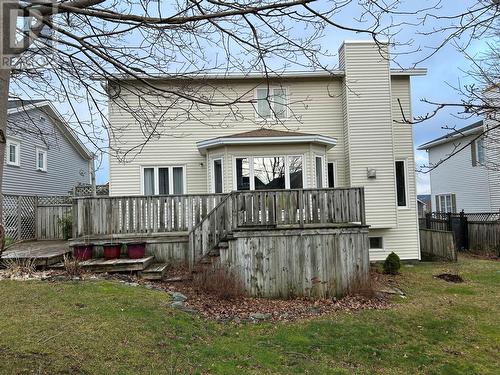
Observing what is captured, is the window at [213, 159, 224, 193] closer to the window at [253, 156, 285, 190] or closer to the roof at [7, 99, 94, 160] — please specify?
the window at [253, 156, 285, 190]

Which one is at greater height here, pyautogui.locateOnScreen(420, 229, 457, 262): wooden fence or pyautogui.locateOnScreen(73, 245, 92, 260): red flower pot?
pyautogui.locateOnScreen(73, 245, 92, 260): red flower pot

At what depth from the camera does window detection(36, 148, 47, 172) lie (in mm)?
19922

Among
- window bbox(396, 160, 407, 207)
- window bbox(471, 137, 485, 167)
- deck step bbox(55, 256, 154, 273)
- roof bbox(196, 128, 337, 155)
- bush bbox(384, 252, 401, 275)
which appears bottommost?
bush bbox(384, 252, 401, 275)

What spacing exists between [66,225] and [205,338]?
384 inches

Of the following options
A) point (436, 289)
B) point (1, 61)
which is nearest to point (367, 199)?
point (436, 289)

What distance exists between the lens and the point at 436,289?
30.9 feet

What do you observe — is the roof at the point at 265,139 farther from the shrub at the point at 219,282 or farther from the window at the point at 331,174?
the shrub at the point at 219,282

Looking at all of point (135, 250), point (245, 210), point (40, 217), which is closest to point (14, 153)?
point (40, 217)

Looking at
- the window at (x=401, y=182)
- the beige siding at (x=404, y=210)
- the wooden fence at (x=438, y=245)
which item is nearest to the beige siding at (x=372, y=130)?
the beige siding at (x=404, y=210)

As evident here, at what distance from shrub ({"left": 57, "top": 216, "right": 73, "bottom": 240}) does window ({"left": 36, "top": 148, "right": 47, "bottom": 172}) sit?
23.2 feet

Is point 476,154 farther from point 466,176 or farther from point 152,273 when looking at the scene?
point 152,273

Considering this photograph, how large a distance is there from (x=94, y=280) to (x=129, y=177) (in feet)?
17.8

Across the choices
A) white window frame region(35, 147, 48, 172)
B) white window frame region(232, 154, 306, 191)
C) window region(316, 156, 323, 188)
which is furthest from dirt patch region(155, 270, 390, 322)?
white window frame region(35, 147, 48, 172)

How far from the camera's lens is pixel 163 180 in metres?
12.9
